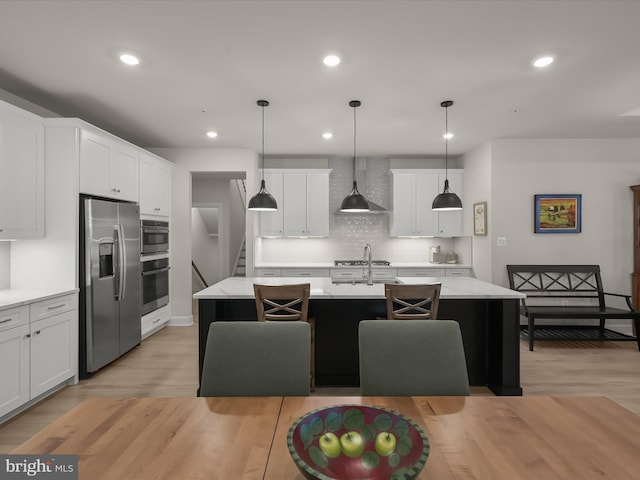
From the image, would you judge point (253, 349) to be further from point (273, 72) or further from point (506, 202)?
point (506, 202)

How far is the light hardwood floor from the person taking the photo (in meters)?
2.90

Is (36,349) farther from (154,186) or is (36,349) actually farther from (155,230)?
(154,186)

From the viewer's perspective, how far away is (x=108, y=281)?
372 centimetres

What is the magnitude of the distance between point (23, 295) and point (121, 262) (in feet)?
3.18

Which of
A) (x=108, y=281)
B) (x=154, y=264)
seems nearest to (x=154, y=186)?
(x=154, y=264)

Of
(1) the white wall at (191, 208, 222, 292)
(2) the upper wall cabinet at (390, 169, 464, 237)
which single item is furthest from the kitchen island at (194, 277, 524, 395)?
(1) the white wall at (191, 208, 222, 292)

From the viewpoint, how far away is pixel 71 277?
3.36m

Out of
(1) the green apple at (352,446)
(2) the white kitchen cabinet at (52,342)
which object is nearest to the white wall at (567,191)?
(1) the green apple at (352,446)

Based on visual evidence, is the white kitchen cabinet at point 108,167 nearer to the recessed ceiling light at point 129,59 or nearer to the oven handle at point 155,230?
the oven handle at point 155,230

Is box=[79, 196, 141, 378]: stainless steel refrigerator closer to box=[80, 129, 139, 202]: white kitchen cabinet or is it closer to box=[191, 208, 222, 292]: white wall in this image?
box=[80, 129, 139, 202]: white kitchen cabinet

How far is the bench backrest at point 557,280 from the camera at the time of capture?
5051 millimetres

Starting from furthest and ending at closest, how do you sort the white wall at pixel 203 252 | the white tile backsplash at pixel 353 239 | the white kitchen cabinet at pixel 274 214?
the white wall at pixel 203 252 < the white tile backsplash at pixel 353 239 < the white kitchen cabinet at pixel 274 214

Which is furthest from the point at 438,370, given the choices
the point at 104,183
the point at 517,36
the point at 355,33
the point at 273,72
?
the point at 104,183

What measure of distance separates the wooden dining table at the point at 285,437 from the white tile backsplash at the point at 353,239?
16.6ft
